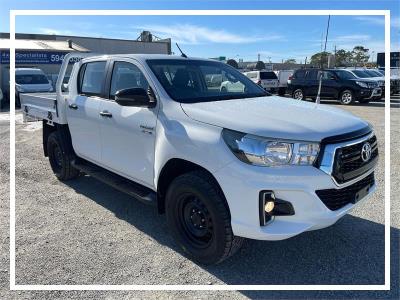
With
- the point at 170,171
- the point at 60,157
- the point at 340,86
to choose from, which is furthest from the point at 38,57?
the point at 170,171

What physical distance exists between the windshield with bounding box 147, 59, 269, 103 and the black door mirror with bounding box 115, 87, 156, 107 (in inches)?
8.1

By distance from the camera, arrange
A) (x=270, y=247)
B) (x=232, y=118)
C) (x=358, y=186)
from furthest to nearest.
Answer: (x=270, y=247)
(x=358, y=186)
(x=232, y=118)

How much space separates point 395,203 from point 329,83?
1448 centimetres

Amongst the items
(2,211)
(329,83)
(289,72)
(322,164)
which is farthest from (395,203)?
(289,72)

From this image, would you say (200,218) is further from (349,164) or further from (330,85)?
(330,85)

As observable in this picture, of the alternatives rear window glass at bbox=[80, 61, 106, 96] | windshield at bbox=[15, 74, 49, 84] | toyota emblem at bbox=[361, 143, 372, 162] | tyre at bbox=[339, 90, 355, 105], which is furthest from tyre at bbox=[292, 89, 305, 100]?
toyota emblem at bbox=[361, 143, 372, 162]

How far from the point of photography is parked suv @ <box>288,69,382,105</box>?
17.3 meters

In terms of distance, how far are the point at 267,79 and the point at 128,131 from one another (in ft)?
64.9

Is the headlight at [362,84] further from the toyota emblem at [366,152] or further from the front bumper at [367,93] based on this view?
the toyota emblem at [366,152]

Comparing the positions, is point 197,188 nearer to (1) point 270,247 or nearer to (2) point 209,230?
(2) point 209,230

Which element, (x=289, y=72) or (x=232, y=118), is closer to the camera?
(x=232, y=118)

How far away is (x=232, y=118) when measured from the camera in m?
3.13

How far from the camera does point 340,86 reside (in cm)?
1783

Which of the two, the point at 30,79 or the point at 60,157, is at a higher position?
the point at 30,79
